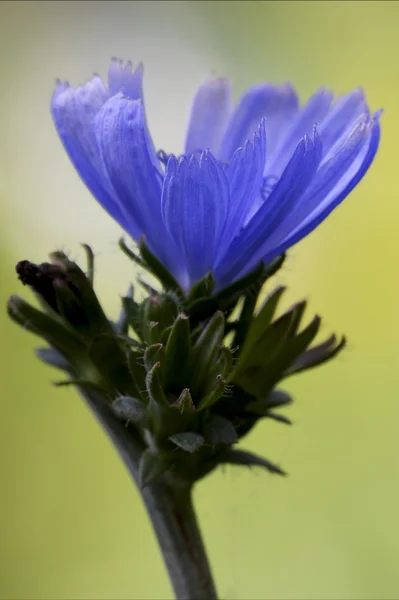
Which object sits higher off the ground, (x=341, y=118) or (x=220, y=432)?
(x=341, y=118)

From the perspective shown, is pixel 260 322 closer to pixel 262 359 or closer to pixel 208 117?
pixel 262 359

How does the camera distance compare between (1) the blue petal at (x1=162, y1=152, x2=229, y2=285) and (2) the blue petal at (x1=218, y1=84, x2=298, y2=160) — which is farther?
(2) the blue petal at (x1=218, y1=84, x2=298, y2=160)

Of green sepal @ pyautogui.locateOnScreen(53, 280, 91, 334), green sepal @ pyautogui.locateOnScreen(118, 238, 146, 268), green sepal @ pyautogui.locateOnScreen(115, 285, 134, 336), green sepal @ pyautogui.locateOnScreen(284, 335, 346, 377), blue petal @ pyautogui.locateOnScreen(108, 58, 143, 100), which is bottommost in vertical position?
green sepal @ pyautogui.locateOnScreen(284, 335, 346, 377)

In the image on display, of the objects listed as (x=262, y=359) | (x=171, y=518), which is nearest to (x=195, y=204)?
(x=262, y=359)

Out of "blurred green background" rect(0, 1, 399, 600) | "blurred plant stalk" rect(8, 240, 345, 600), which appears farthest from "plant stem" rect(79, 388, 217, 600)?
"blurred green background" rect(0, 1, 399, 600)

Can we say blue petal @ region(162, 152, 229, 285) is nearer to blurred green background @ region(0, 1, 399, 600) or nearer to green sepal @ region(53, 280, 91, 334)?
green sepal @ region(53, 280, 91, 334)

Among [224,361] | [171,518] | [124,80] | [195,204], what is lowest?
[171,518]

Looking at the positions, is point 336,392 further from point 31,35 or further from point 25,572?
point 31,35
